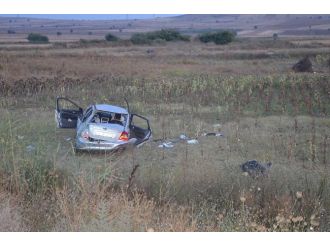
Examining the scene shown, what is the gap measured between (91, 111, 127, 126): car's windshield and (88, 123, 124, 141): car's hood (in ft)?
1.03

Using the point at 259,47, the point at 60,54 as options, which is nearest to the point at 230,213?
the point at 60,54

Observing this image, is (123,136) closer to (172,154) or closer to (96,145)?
(96,145)

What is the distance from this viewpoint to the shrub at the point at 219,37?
41219 millimetres

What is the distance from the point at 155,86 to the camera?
1800 cm

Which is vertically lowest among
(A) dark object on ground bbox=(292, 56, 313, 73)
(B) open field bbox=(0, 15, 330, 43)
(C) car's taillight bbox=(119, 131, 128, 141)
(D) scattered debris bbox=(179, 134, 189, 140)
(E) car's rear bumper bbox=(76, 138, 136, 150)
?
(B) open field bbox=(0, 15, 330, 43)

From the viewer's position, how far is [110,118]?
1082cm

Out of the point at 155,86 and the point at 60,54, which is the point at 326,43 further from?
the point at 155,86

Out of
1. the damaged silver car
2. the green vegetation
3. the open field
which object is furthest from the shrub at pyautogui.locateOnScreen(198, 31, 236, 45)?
the damaged silver car

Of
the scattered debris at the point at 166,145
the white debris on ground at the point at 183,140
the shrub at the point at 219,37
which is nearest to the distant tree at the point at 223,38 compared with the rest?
the shrub at the point at 219,37

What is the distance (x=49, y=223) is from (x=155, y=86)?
43.9 ft

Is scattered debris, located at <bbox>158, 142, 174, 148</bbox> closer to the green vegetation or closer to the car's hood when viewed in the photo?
the car's hood

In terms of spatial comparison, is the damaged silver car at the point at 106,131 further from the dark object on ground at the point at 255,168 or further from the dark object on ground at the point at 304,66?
the dark object on ground at the point at 304,66

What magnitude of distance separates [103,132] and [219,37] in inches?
1281

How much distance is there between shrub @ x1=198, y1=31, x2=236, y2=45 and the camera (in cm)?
4122
